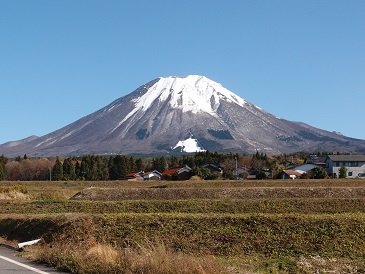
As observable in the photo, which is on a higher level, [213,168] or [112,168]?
[213,168]

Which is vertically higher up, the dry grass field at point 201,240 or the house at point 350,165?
the house at point 350,165

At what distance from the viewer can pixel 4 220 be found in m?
21.8

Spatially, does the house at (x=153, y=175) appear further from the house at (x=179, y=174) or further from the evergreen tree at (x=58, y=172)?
the evergreen tree at (x=58, y=172)

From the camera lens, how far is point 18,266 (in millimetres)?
12195

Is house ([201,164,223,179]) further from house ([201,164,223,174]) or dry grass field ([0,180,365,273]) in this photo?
dry grass field ([0,180,365,273])

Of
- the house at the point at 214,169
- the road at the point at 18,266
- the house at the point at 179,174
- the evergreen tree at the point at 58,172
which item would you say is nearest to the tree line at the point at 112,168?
the evergreen tree at the point at 58,172

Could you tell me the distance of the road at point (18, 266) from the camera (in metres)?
11.4

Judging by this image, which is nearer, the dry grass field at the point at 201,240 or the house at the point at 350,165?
the dry grass field at the point at 201,240

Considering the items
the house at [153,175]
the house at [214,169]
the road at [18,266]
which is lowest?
the road at [18,266]

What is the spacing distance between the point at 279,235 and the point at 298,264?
461 cm

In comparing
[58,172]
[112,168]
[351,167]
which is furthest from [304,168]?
[58,172]

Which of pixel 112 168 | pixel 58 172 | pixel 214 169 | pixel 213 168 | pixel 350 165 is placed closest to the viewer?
pixel 58 172

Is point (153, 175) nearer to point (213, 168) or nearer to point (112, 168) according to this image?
point (112, 168)

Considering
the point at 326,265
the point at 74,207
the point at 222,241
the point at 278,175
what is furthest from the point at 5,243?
the point at 278,175
